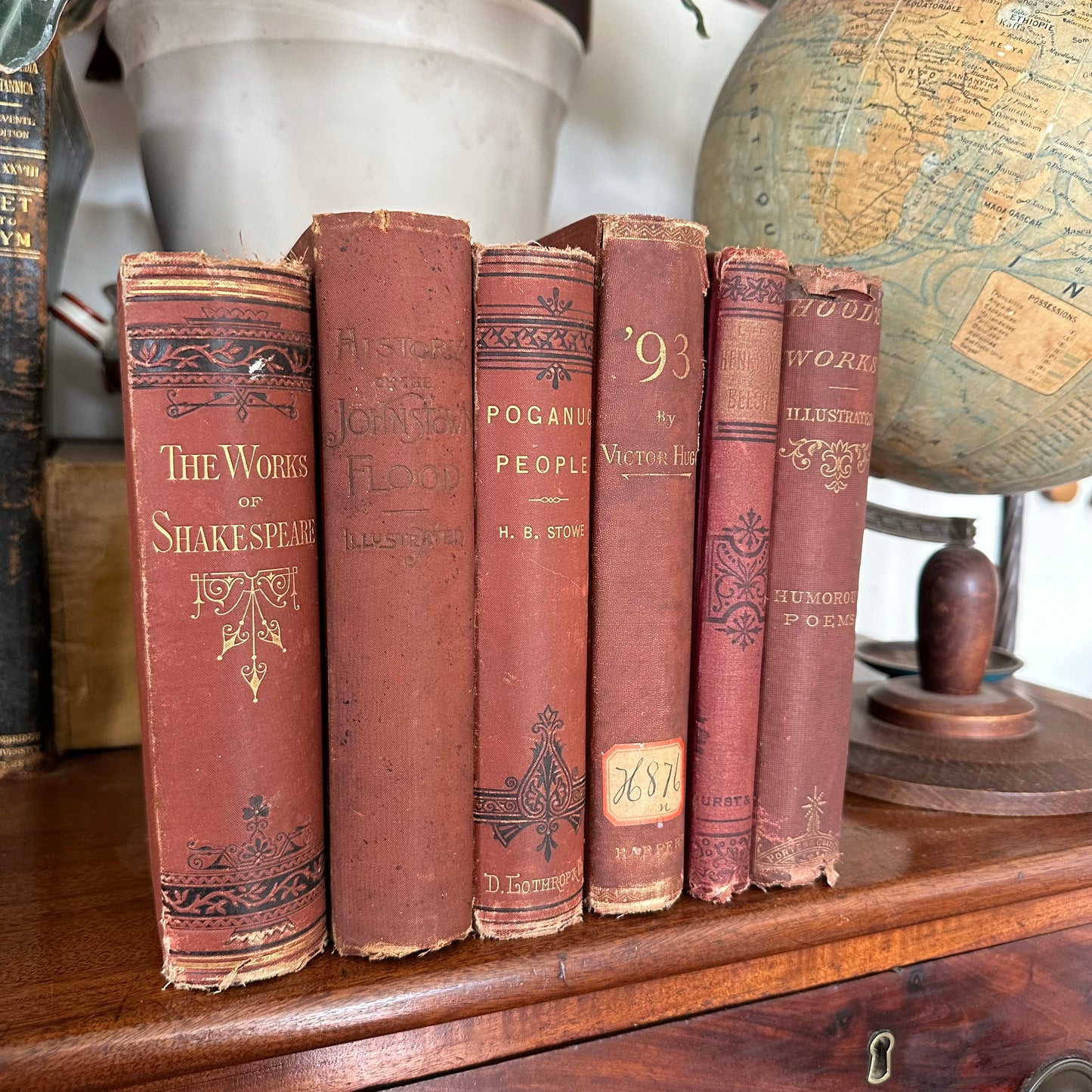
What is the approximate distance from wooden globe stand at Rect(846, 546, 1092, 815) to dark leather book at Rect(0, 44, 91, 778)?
2.08 feet

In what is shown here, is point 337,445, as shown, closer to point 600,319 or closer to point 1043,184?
point 600,319

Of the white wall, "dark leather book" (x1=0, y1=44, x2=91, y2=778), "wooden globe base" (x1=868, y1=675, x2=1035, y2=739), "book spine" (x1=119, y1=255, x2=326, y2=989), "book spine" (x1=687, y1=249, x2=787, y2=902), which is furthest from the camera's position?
the white wall

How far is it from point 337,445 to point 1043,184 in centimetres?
49

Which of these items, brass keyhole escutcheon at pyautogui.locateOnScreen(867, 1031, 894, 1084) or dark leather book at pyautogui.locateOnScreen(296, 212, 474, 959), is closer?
dark leather book at pyautogui.locateOnScreen(296, 212, 474, 959)

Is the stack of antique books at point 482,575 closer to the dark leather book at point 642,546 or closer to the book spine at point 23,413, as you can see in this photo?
the dark leather book at point 642,546

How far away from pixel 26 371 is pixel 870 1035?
722 millimetres

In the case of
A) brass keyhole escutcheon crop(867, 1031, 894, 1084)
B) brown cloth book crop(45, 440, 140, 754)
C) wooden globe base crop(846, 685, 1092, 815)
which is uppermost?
brown cloth book crop(45, 440, 140, 754)

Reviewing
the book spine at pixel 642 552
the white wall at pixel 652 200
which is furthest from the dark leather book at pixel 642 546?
the white wall at pixel 652 200

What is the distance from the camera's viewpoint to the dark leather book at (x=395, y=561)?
0.43 metres

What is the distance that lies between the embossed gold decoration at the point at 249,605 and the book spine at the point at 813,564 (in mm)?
285

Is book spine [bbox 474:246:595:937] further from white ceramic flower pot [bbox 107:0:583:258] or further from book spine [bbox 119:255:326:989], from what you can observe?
white ceramic flower pot [bbox 107:0:583:258]

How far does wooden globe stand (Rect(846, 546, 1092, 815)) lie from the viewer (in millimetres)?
650

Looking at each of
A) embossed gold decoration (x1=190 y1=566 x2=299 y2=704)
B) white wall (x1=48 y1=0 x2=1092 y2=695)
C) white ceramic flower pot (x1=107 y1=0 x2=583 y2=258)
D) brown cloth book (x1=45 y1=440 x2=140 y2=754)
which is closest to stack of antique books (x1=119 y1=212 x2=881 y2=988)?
embossed gold decoration (x1=190 y1=566 x2=299 y2=704)

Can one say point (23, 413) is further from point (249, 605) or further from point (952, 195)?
point (952, 195)
